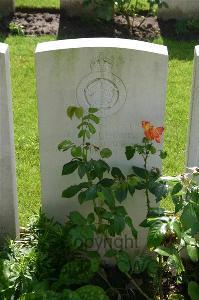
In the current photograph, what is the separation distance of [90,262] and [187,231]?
0.63m

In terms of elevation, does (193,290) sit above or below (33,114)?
below

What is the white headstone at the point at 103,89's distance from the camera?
3.34m

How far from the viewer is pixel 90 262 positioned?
3492 millimetres

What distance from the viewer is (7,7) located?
7.98m

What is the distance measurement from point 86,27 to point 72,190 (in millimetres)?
4587

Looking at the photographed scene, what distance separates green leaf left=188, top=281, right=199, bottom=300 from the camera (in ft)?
11.0

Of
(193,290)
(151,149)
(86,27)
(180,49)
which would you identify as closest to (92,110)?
(151,149)

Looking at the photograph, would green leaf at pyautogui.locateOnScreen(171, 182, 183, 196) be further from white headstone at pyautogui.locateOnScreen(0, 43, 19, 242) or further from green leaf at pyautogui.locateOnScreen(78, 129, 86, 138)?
white headstone at pyautogui.locateOnScreen(0, 43, 19, 242)

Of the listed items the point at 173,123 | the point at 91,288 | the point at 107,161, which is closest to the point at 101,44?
the point at 107,161

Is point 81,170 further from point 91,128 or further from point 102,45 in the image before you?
point 102,45

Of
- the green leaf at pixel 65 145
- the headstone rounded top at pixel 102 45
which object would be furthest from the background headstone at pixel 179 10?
the green leaf at pixel 65 145

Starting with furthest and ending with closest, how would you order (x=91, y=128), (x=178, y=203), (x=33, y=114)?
(x=33, y=114) → (x=91, y=128) → (x=178, y=203)

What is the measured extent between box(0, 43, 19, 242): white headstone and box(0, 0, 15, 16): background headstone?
15.5ft

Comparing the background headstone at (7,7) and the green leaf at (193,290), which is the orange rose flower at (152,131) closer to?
the green leaf at (193,290)
